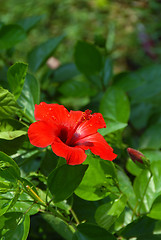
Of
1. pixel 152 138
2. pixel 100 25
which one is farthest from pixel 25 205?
pixel 100 25

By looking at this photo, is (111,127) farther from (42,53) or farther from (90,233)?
(42,53)

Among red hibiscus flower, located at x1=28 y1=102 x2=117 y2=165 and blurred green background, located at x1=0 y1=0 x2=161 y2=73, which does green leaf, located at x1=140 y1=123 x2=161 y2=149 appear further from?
blurred green background, located at x1=0 y1=0 x2=161 y2=73

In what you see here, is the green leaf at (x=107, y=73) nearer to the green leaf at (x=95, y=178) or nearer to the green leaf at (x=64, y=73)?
the green leaf at (x=64, y=73)

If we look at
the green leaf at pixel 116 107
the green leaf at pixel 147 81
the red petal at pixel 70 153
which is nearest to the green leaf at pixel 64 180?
the red petal at pixel 70 153

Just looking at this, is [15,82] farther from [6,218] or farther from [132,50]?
[132,50]

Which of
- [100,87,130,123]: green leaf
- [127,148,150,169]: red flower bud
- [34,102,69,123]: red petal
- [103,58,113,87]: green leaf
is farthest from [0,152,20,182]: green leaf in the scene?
[103,58,113,87]: green leaf

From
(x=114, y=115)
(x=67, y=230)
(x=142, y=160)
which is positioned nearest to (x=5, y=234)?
(x=67, y=230)
